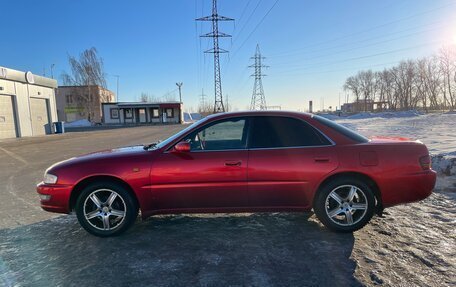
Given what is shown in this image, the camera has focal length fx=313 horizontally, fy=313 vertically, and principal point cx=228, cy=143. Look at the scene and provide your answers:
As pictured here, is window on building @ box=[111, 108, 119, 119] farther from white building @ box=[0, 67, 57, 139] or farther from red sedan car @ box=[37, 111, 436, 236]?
red sedan car @ box=[37, 111, 436, 236]

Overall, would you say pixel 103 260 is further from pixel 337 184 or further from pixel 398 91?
pixel 398 91

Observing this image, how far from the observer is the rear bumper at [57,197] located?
13.4 feet

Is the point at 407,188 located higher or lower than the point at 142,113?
lower

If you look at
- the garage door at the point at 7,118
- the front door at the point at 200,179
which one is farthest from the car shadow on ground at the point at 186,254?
the garage door at the point at 7,118

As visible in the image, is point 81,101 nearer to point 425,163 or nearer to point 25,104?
point 25,104

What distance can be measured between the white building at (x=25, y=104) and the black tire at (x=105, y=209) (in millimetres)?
25690

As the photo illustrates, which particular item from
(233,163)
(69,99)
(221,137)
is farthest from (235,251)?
(69,99)

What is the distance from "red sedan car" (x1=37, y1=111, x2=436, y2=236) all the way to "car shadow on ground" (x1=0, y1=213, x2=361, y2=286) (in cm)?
34

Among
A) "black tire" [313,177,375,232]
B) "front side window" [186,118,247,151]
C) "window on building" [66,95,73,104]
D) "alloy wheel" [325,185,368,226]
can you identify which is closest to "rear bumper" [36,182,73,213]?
"front side window" [186,118,247,151]

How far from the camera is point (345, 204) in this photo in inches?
161

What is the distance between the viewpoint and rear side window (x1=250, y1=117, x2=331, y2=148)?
413 cm

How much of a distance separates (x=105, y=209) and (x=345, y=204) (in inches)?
124

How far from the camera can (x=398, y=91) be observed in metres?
85.8

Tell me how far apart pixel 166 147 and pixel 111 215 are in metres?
1.16
